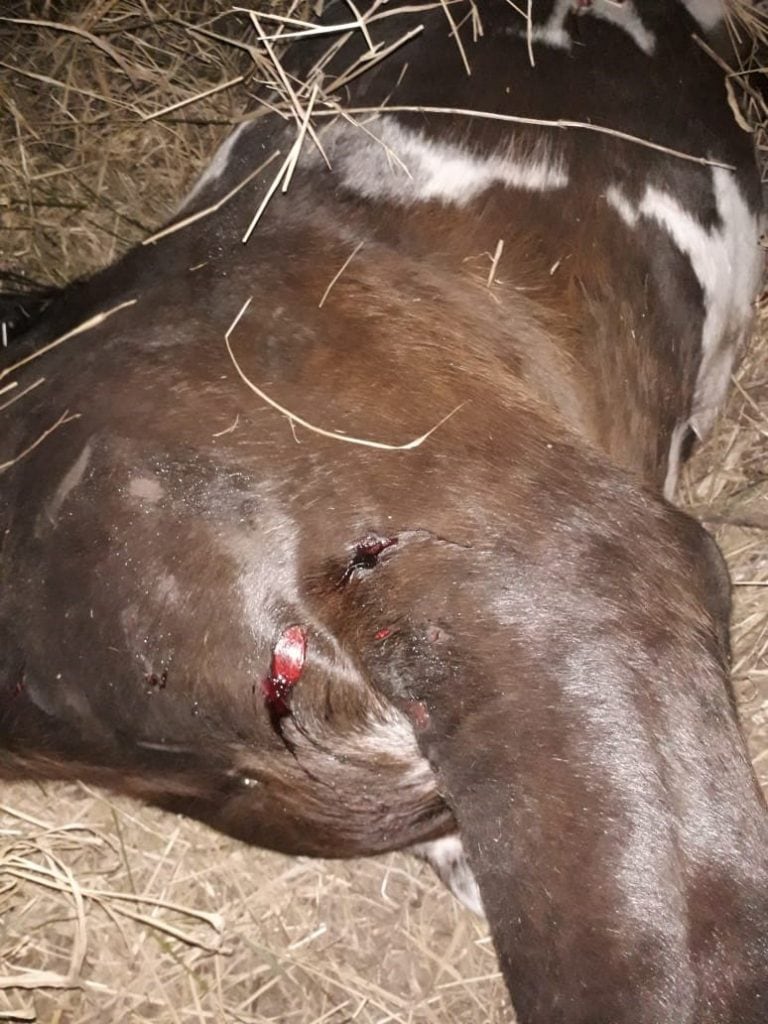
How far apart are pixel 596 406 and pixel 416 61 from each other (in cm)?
75

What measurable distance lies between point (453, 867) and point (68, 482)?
1.11 m

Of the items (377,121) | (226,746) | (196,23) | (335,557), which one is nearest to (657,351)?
(377,121)

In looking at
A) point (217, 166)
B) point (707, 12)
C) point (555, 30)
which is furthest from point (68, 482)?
point (707, 12)

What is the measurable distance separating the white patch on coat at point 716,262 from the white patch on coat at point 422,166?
17cm

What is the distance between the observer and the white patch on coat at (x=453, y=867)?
2094 millimetres

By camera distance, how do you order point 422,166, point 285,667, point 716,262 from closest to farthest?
1. point 285,667
2. point 422,166
3. point 716,262

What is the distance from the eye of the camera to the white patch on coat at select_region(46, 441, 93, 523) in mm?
1604

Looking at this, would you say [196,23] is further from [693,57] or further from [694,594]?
[694,594]

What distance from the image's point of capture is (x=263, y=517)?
154cm

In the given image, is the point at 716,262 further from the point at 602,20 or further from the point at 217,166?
the point at 217,166

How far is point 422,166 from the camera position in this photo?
1.98m

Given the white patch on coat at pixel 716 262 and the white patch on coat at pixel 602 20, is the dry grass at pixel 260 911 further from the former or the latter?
the white patch on coat at pixel 602 20

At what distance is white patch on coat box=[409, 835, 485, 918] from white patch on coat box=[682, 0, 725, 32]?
1.83 m

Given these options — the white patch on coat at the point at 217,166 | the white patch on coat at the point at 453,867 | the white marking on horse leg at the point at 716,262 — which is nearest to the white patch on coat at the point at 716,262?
the white marking on horse leg at the point at 716,262
